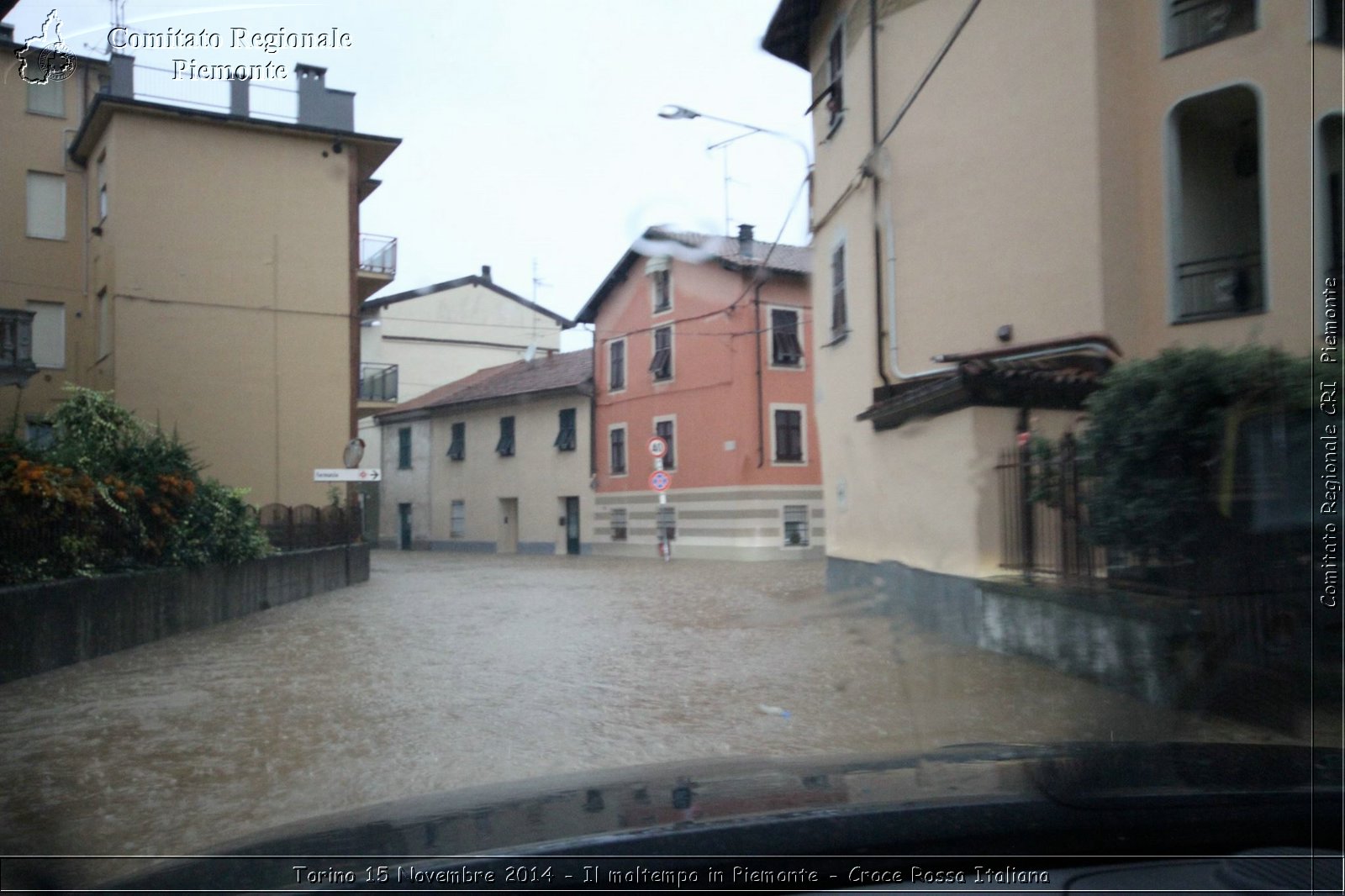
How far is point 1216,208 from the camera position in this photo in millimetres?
4207

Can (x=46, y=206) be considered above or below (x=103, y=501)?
above

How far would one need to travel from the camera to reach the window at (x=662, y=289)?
1592 cm

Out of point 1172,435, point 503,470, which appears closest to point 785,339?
point 1172,435

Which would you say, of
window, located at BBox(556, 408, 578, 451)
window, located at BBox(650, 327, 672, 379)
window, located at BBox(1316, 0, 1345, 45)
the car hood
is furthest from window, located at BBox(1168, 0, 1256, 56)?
window, located at BBox(556, 408, 578, 451)

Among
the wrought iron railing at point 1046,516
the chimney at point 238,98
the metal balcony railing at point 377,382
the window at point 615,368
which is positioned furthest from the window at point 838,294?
the window at point 615,368

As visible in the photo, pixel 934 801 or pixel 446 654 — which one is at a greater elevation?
pixel 934 801

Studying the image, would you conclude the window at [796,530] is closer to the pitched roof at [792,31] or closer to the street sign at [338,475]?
the street sign at [338,475]

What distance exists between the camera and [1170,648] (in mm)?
5035

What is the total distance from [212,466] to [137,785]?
6.17 meters

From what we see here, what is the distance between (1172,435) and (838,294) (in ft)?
20.1

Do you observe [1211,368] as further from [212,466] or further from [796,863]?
[212,466]

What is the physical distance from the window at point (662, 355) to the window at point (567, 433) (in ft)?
20.6

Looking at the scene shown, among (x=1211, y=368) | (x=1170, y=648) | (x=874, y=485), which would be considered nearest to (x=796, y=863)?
(x=1211, y=368)

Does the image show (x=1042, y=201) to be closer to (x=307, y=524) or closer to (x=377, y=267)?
(x=377, y=267)
